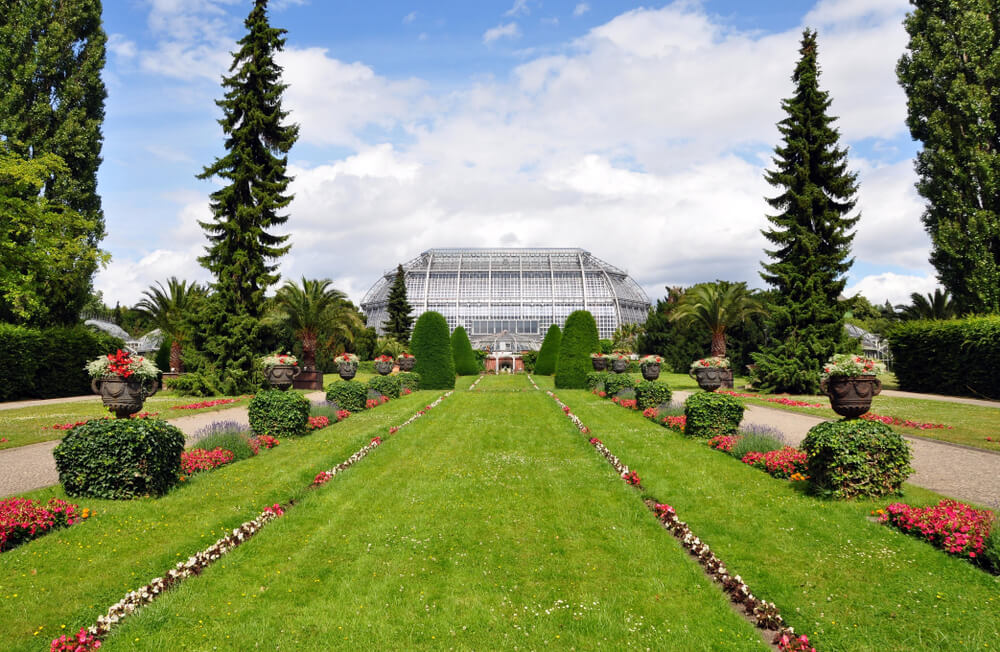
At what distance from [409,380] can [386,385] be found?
415 centimetres

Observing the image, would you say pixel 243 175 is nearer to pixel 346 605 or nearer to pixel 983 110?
pixel 346 605

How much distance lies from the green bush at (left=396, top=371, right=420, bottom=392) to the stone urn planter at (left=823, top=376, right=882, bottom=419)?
18.2m

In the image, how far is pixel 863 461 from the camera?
6.90 metres

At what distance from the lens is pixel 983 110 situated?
2298 cm

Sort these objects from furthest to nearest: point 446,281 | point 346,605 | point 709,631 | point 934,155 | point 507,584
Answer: point 446,281 → point 934,155 → point 507,584 → point 346,605 → point 709,631

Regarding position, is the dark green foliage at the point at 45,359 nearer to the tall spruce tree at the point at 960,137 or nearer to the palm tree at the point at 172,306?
the palm tree at the point at 172,306

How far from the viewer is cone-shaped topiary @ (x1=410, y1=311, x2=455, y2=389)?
27969mm

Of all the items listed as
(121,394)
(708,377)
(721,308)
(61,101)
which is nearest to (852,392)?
(708,377)

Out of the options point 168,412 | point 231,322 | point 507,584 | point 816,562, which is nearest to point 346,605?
point 507,584

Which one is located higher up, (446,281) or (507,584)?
(446,281)

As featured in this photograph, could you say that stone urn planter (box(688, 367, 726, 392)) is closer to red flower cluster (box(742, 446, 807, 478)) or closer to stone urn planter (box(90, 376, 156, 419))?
red flower cluster (box(742, 446, 807, 478))

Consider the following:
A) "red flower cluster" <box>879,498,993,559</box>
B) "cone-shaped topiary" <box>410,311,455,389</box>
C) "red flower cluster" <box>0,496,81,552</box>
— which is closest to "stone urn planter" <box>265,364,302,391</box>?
"red flower cluster" <box>0,496,81,552</box>

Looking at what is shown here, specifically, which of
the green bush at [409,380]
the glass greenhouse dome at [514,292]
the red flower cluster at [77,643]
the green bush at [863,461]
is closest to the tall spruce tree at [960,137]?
the green bush at [863,461]

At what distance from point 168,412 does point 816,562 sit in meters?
17.6
